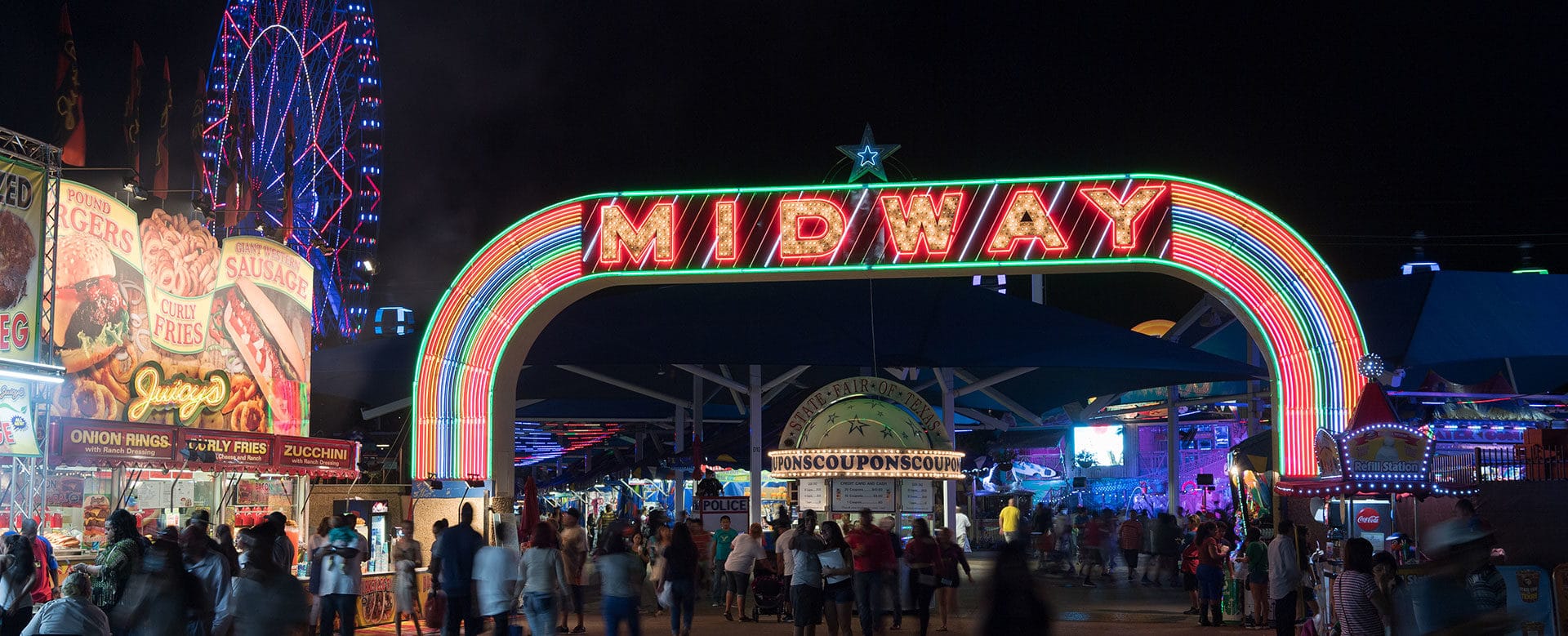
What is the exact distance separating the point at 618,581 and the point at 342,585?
3.07 meters

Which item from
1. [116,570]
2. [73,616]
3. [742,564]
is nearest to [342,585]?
[116,570]

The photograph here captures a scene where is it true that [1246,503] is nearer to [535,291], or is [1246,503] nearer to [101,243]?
[535,291]

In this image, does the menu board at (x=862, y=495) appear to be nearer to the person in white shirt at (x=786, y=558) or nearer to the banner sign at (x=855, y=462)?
the banner sign at (x=855, y=462)

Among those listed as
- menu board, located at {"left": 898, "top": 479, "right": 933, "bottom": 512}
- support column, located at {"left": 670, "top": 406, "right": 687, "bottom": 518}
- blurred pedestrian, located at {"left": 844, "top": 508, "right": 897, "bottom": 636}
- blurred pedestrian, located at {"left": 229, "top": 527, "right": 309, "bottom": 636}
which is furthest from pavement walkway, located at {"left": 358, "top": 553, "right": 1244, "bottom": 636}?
support column, located at {"left": 670, "top": 406, "right": 687, "bottom": 518}

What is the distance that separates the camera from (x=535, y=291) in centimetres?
2084

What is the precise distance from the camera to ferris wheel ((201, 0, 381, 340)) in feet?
117

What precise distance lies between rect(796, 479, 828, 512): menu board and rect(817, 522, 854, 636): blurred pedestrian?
6.62m

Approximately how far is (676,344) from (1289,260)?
42.2ft

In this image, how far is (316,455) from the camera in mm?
20797

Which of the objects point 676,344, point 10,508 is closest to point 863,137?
point 676,344

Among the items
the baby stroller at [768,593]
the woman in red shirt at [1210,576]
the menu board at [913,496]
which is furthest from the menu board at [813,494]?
the woman in red shirt at [1210,576]

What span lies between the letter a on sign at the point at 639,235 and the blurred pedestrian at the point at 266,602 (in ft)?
41.3

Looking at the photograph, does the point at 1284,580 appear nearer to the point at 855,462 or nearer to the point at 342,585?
the point at 855,462

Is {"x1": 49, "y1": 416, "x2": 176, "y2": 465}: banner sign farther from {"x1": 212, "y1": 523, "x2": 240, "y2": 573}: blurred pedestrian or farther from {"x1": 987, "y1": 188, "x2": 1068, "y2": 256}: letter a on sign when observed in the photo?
{"x1": 987, "y1": 188, "x2": 1068, "y2": 256}: letter a on sign
